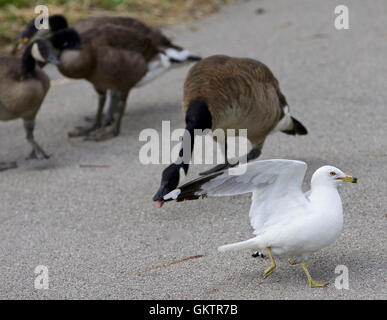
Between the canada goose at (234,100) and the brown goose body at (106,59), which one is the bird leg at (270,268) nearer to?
the canada goose at (234,100)

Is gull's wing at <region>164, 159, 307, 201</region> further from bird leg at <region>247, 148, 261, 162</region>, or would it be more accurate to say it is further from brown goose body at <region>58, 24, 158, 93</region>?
brown goose body at <region>58, 24, 158, 93</region>

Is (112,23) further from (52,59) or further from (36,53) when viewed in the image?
(36,53)

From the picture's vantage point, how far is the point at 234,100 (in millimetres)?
4582

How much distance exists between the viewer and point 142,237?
4.11m

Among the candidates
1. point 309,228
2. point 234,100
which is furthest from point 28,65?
point 309,228

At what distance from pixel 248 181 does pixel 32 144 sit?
112 inches

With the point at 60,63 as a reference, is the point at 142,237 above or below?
below

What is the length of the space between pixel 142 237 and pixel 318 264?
1.12 meters

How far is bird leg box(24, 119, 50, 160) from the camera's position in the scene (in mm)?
5727

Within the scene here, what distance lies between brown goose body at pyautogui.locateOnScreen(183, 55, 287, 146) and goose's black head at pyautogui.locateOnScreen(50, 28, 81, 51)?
151 cm

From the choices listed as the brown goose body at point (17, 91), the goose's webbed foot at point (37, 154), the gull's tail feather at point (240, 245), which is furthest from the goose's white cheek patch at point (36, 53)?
the gull's tail feather at point (240, 245)

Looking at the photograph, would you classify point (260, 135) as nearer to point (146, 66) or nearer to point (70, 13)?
point (146, 66)

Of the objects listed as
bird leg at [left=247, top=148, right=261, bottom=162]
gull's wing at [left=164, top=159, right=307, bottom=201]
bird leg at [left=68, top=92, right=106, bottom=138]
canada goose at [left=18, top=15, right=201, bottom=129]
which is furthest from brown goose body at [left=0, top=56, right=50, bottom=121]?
gull's wing at [left=164, top=159, right=307, bottom=201]
